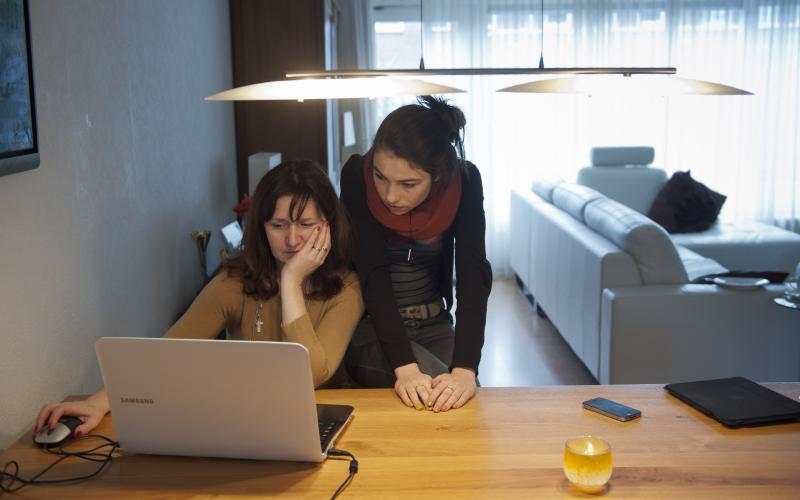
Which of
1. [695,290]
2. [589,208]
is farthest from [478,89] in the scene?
[695,290]

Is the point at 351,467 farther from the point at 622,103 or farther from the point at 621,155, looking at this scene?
the point at 622,103

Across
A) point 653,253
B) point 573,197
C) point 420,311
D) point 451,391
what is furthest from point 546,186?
point 451,391

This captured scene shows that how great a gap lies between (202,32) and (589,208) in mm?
2075

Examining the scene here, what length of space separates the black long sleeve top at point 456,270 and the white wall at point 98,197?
1.96ft

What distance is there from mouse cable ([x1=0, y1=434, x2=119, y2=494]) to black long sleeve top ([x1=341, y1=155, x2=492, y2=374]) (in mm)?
675

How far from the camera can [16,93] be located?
5.21ft

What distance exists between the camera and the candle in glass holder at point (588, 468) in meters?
1.39

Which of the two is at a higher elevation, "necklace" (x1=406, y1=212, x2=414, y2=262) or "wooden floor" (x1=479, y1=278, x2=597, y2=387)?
"necklace" (x1=406, y1=212, x2=414, y2=262)

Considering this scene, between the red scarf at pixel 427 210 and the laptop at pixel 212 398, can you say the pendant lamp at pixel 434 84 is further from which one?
the laptop at pixel 212 398

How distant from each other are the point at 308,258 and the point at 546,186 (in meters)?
3.59

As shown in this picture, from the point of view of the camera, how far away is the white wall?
5.52 feet

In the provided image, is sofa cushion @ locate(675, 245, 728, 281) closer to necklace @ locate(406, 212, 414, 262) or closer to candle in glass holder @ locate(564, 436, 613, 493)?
necklace @ locate(406, 212, 414, 262)

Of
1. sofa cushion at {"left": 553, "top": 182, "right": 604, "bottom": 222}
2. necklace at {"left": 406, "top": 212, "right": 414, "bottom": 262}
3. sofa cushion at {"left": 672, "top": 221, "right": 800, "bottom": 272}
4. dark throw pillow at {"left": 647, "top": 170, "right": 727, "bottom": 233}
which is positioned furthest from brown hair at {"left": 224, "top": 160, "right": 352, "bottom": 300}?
dark throw pillow at {"left": 647, "top": 170, "right": 727, "bottom": 233}

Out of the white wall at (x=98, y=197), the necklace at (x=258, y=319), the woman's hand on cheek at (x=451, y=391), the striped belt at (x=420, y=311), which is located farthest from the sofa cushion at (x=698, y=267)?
the necklace at (x=258, y=319)
